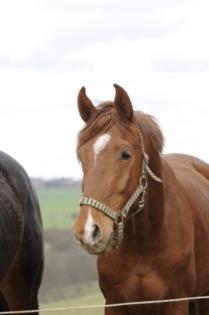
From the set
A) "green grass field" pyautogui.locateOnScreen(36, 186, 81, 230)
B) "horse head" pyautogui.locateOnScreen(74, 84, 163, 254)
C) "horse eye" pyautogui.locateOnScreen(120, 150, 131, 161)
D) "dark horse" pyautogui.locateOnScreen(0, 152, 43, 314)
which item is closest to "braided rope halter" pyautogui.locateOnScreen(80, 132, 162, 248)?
"horse head" pyautogui.locateOnScreen(74, 84, 163, 254)

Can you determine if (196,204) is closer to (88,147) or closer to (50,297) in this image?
(88,147)

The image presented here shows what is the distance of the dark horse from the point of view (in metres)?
7.79

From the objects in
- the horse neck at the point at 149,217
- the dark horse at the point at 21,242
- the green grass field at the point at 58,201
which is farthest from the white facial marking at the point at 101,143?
the green grass field at the point at 58,201

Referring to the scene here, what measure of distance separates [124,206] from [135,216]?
20.6 inches

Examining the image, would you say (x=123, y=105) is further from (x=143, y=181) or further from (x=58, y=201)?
(x=58, y=201)

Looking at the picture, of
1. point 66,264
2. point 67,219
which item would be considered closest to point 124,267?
point 66,264

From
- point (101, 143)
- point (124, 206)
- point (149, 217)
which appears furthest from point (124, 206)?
point (149, 217)

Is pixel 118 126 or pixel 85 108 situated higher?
pixel 85 108

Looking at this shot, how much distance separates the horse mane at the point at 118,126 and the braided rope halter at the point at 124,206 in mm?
102

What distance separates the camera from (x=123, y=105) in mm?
6113

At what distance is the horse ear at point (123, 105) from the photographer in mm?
6055

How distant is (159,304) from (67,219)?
3173 centimetres

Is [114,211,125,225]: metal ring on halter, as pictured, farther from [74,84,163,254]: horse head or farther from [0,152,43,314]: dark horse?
[0,152,43,314]: dark horse

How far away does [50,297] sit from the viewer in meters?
28.6
